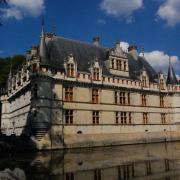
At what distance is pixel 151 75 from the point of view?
1394 inches

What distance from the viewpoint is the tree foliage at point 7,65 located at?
43781mm

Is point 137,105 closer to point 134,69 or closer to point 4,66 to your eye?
point 134,69

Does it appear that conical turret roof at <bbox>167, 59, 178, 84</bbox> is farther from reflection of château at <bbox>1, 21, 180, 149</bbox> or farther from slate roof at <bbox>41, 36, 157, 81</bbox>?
slate roof at <bbox>41, 36, 157, 81</bbox>

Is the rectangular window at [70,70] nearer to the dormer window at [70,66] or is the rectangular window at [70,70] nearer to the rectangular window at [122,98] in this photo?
the dormer window at [70,66]

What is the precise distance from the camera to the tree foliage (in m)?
43.8

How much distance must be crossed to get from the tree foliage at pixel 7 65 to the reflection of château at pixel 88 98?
24.3ft

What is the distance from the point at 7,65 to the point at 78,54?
1916 cm

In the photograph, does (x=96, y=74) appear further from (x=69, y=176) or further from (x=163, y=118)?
(x=69, y=176)

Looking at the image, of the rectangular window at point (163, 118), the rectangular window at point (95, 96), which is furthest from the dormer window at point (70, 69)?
the rectangular window at point (163, 118)

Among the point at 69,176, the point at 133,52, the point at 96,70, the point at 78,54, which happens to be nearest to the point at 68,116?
the point at 96,70

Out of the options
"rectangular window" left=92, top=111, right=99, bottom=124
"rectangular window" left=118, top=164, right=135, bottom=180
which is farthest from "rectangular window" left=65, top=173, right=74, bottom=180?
"rectangular window" left=92, top=111, right=99, bottom=124

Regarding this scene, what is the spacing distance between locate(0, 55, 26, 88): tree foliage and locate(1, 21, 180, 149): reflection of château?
291 inches

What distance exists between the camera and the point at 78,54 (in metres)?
29.7

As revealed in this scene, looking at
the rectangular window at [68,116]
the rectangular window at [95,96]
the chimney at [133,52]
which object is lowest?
the rectangular window at [68,116]
